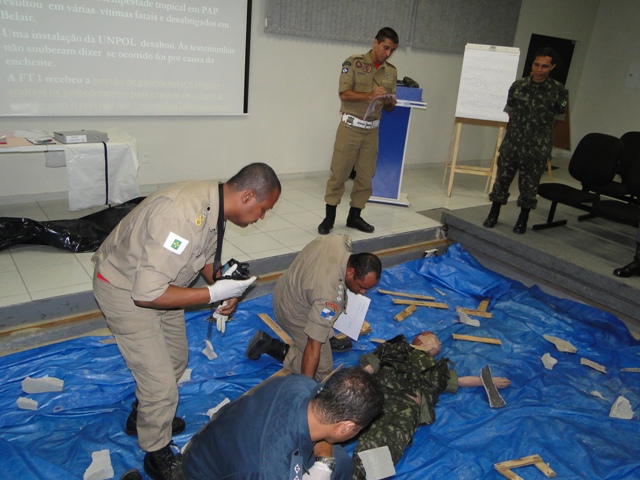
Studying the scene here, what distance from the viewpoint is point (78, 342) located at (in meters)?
2.84

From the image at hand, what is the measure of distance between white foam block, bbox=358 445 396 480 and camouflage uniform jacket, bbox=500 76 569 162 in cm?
308

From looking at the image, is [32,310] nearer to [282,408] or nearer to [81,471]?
[81,471]

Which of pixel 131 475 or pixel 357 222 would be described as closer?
pixel 131 475

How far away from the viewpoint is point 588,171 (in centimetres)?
475

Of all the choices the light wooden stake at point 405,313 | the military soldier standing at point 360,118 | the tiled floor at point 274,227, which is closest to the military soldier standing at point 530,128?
the tiled floor at point 274,227

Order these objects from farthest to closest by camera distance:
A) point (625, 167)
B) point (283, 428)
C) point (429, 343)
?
point (625, 167)
point (429, 343)
point (283, 428)

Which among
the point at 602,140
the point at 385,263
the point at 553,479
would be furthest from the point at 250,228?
the point at 602,140

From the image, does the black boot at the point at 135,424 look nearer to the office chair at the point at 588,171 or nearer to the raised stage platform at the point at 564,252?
the raised stage platform at the point at 564,252

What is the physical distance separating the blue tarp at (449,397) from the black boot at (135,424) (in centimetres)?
4

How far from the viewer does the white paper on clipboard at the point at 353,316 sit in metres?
2.95

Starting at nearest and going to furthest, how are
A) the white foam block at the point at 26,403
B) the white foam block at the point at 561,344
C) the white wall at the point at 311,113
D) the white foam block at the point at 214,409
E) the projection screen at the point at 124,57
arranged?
1. the white foam block at the point at 26,403
2. the white foam block at the point at 214,409
3. the white foam block at the point at 561,344
4. the projection screen at the point at 124,57
5. the white wall at the point at 311,113

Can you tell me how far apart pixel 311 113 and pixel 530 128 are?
2.63 metres

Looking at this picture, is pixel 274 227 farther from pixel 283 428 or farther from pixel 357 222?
pixel 283 428

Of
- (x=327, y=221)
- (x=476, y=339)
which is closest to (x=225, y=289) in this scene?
(x=476, y=339)
